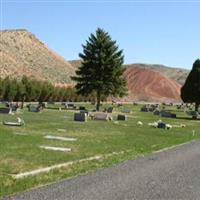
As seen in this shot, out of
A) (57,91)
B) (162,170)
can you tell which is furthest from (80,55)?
(162,170)

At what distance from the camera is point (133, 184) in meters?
14.2

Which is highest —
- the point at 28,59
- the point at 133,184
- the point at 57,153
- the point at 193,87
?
the point at 28,59

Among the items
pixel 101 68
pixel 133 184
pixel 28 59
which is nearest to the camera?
pixel 133 184

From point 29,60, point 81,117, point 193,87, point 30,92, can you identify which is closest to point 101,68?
point 193,87

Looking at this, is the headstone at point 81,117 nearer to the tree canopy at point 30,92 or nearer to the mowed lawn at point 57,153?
the mowed lawn at point 57,153

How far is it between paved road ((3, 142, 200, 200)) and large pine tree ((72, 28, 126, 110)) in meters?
54.2

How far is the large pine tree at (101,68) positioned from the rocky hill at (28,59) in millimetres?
69613

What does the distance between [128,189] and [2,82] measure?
77752 millimetres

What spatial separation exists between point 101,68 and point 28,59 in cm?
10042

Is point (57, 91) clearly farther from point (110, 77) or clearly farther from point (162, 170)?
point (162, 170)

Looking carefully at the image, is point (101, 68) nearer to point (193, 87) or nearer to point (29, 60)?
point (193, 87)

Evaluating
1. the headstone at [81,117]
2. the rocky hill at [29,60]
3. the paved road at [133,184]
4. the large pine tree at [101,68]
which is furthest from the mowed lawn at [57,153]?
the rocky hill at [29,60]

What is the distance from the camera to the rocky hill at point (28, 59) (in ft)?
502

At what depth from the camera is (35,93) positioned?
9831cm
